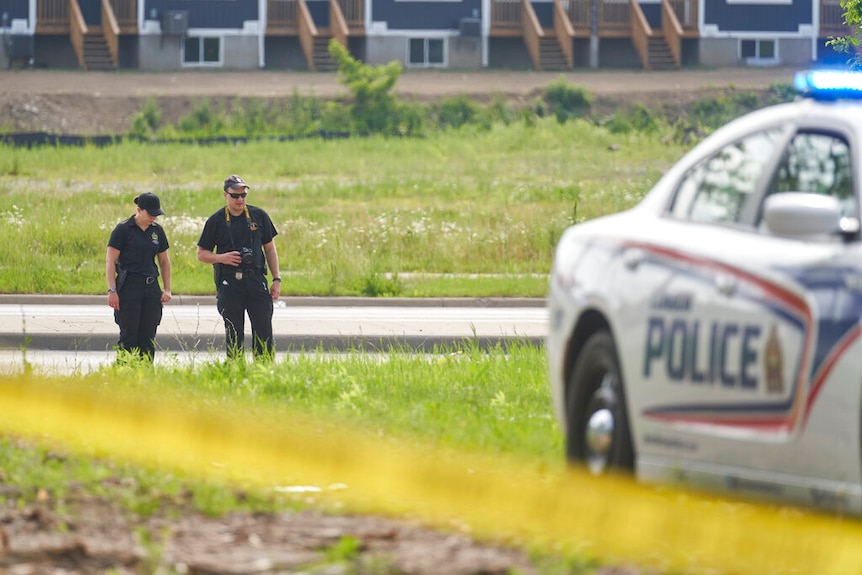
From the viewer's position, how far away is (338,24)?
59906 mm

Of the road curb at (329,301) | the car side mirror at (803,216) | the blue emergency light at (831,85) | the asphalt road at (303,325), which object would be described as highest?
the blue emergency light at (831,85)

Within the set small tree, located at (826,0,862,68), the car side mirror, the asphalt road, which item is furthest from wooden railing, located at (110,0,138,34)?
the car side mirror

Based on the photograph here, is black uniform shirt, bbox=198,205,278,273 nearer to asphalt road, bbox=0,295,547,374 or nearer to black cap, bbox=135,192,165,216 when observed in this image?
black cap, bbox=135,192,165,216

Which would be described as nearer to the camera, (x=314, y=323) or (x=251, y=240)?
(x=251, y=240)

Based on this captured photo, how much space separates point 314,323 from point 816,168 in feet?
39.4

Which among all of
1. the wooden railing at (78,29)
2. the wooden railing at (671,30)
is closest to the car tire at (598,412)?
the wooden railing at (78,29)

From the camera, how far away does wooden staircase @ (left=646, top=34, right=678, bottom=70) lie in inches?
2456

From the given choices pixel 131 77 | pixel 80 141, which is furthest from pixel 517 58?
pixel 80 141

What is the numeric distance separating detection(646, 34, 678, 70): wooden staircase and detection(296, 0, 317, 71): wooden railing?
13.0 meters

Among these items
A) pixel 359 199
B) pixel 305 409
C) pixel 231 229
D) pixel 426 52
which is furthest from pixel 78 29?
pixel 305 409

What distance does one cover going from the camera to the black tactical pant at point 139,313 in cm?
1253

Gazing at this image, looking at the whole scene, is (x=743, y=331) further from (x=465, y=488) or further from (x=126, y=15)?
(x=126, y=15)

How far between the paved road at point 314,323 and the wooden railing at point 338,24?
1564 inches

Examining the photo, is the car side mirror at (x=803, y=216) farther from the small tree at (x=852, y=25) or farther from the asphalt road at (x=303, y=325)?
the small tree at (x=852, y=25)
